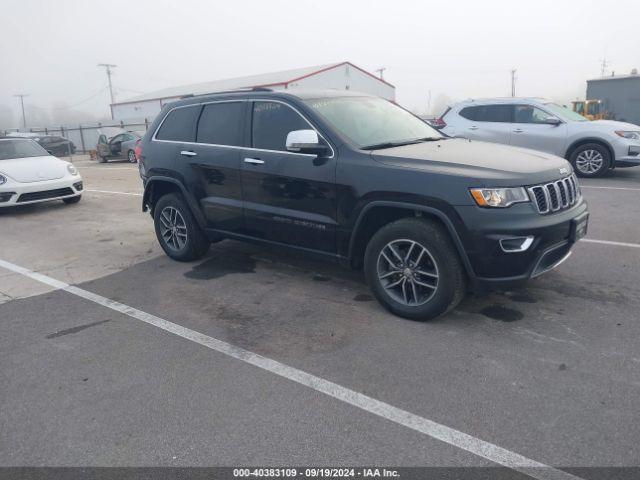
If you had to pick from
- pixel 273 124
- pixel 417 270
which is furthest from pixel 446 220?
pixel 273 124

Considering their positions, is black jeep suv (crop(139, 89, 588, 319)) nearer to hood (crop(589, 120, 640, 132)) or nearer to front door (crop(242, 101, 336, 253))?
front door (crop(242, 101, 336, 253))

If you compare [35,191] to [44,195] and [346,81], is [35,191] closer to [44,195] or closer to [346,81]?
[44,195]

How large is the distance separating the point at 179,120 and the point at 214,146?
838 mm

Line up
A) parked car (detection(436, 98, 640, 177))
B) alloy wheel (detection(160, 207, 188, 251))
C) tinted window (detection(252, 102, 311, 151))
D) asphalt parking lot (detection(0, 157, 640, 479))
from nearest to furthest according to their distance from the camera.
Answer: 1. asphalt parking lot (detection(0, 157, 640, 479))
2. tinted window (detection(252, 102, 311, 151))
3. alloy wheel (detection(160, 207, 188, 251))
4. parked car (detection(436, 98, 640, 177))

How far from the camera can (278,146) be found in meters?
4.77

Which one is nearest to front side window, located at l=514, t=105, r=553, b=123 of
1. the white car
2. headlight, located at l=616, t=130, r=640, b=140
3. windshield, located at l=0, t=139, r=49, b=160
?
headlight, located at l=616, t=130, r=640, b=140

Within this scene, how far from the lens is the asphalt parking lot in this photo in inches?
105

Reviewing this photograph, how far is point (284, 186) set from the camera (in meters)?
4.67

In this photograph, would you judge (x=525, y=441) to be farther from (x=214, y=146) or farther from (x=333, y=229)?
(x=214, y=146)

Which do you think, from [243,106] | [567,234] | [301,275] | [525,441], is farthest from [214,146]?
[525,441]

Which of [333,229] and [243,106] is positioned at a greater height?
[243,106]

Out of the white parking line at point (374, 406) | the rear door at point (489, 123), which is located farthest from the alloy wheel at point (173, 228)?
the rear door at point (489, 123)

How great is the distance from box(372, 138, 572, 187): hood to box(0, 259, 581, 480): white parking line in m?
1.72

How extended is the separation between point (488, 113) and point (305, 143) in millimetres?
8660
